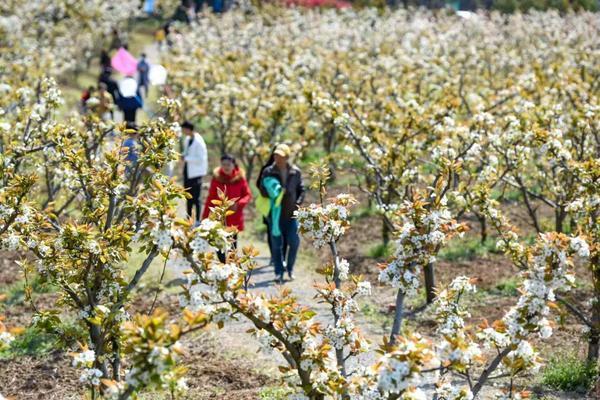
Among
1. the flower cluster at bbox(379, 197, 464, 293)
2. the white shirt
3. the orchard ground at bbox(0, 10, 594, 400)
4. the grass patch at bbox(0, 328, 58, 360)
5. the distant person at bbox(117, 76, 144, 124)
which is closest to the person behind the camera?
the flower cluster at bbox(379, 197, 464, 293)

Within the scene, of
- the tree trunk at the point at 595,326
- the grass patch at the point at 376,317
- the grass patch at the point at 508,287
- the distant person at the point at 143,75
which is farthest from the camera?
the distant person at the point at 143,75

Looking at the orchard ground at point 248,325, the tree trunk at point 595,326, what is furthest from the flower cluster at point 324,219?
the tree trunk at point 595,326

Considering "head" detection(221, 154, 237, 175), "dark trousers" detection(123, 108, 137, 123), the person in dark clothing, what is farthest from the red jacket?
"dark trousers" detection(123, 108, 137, 123)

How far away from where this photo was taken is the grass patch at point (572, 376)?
650 cm

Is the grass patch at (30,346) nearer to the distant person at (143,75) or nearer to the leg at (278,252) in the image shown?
the leg at (278,252)

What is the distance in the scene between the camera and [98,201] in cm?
590

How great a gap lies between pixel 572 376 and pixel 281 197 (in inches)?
152

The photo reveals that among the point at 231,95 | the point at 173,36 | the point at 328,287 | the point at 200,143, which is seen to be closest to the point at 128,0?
the point at 173,36

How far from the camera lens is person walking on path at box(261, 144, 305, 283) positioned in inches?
355

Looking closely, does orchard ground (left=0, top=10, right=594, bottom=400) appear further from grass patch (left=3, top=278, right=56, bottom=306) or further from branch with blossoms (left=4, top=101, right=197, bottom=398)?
branch with blossoms (left=4, top=101, right=197, bottom=398)

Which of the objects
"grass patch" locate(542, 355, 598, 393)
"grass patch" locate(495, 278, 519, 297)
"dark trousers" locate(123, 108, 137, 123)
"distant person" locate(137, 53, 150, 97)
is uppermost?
"distant person" locate(137, 53, 150, 97)

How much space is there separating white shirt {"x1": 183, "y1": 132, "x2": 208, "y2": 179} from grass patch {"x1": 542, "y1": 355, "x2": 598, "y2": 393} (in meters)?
5.45

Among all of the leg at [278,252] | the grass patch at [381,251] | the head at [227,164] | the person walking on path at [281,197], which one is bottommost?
the grass patch at [381,251]

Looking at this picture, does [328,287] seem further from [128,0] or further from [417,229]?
[128,0]
